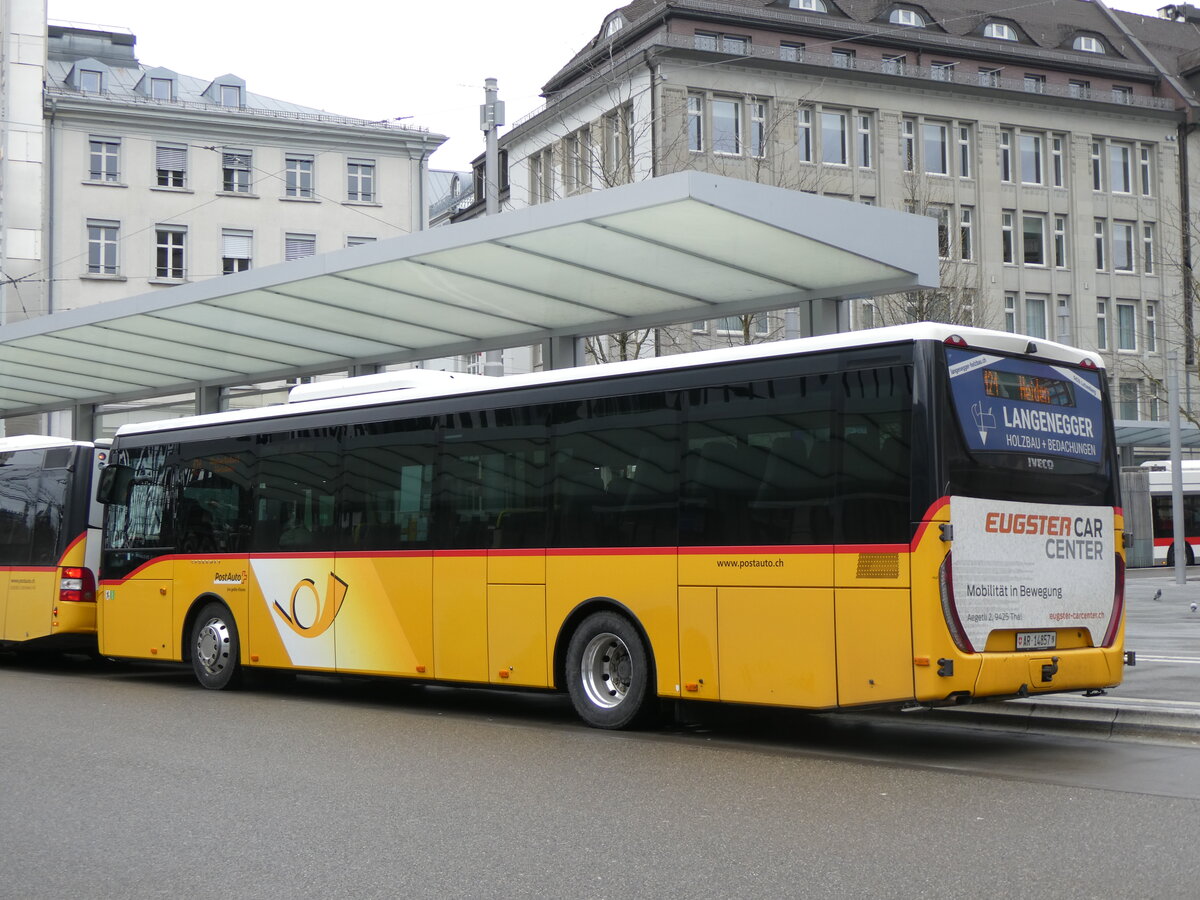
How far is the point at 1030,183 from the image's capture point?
60.3 m

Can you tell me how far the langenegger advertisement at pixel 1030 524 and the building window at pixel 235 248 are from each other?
5186 centimetres

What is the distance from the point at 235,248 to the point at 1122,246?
35813 mm

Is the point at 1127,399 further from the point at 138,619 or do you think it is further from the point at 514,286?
the point at 138,619

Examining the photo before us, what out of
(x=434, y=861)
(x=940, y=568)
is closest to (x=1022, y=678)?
(x=940, y=568)

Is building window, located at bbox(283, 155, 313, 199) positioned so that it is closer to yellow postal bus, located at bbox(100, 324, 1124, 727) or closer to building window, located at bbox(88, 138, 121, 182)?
building window, located at bbox(88, 138, 121, 182)

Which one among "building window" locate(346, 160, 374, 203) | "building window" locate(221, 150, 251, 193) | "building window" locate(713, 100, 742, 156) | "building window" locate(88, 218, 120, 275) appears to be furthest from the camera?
"building window" locate(346, 160, 374, 203)

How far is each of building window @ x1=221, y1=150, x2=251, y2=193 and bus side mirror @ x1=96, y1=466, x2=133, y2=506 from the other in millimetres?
44250

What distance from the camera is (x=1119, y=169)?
6266cm

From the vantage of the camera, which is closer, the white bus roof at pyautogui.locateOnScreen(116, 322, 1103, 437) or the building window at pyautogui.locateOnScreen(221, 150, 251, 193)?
the white bus roof at pyautogui.locateOnScreen(116, 322, 1103, 437)

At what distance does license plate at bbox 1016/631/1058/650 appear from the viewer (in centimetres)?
1021

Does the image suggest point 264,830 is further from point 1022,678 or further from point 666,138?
point 666,138

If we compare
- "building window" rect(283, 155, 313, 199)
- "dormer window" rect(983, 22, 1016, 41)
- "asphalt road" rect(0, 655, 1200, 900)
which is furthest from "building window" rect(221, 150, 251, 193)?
"asphalt road" rect(0, 655, 1200, 900)

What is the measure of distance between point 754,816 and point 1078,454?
447cm

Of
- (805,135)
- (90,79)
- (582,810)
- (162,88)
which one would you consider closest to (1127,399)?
(805,135)
